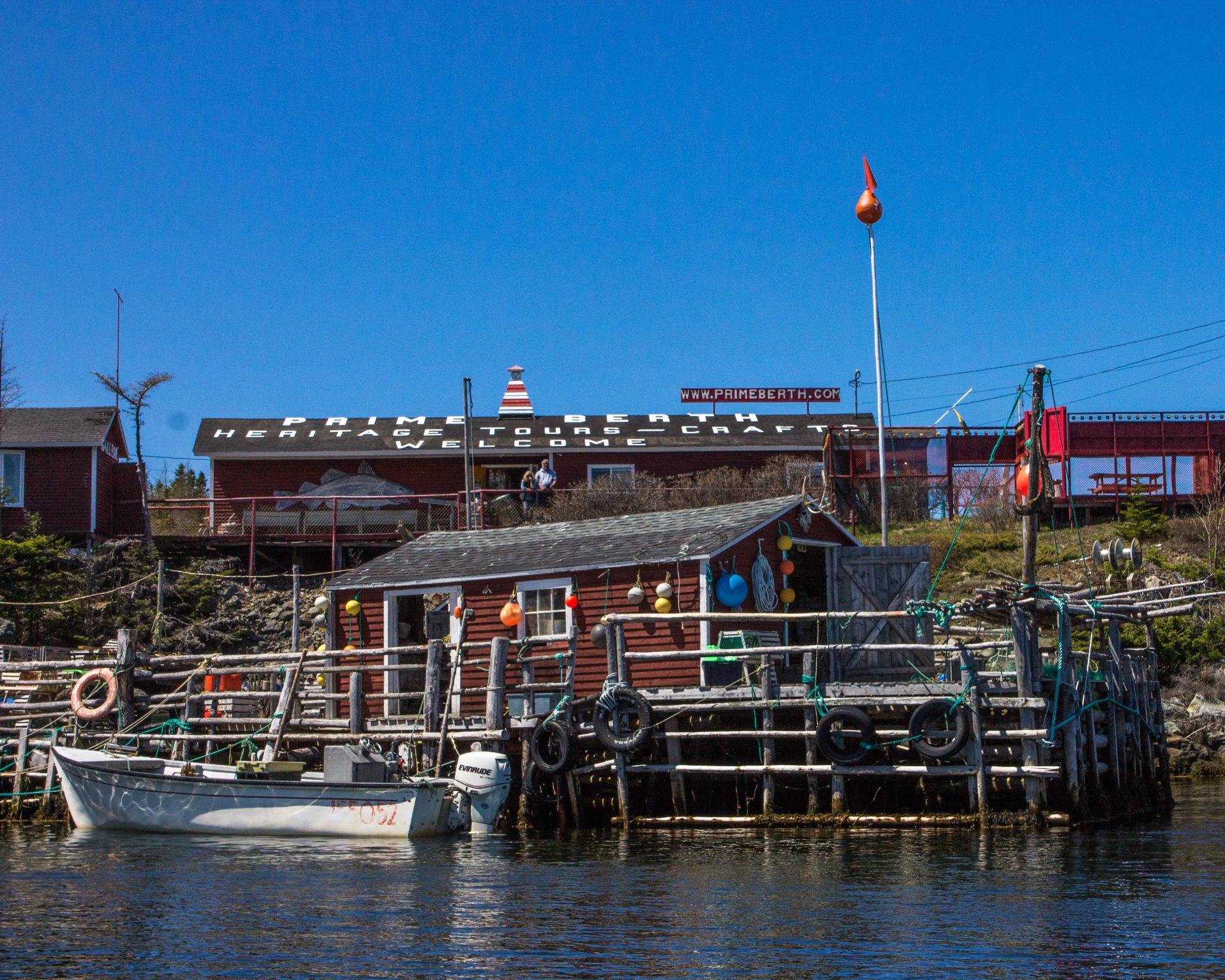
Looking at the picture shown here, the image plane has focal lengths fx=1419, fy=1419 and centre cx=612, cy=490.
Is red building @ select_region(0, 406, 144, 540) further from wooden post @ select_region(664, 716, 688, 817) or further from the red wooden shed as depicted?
wooden post @ select_region(664, 716, 688, 817)

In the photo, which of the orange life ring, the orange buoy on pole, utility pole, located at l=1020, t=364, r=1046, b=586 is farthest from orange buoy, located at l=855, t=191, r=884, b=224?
the orange life ring

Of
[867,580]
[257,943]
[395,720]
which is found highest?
[867,580]

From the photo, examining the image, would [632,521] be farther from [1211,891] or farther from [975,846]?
[1211,891]

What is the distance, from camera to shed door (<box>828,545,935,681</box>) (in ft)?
76.4

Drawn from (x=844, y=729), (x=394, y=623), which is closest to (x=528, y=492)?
(x=394, y=623)

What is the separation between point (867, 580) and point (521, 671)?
21.4 feet

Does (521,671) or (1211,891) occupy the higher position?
(521,671)

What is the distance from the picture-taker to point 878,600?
24938mm

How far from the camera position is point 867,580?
990 inches

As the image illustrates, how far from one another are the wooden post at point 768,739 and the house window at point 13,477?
27814 mm

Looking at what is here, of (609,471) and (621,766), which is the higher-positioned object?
(609,471)

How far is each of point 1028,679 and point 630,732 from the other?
5.60 metres

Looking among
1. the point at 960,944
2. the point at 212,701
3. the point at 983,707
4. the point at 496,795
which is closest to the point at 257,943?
the point at 960,944

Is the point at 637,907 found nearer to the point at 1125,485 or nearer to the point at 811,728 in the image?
the point at 811,728
